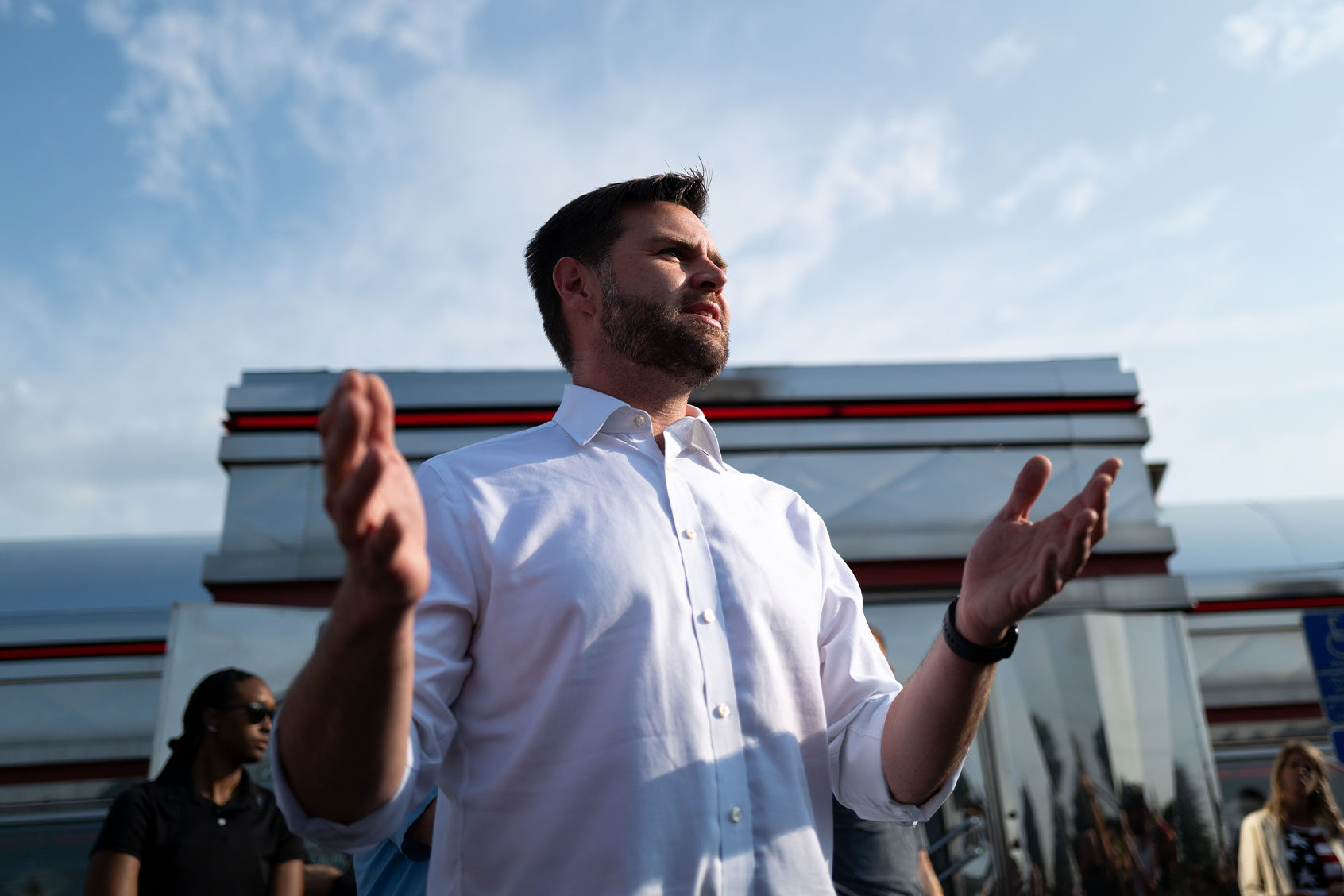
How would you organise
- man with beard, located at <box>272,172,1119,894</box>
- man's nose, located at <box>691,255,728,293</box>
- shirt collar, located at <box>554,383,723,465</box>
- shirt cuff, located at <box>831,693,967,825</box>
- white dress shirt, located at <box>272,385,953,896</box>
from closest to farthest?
man with beard, located at <box>272,172,1119,894</box>, white dress shirt, located at <box>272,385,953,896</box>, shirt cuff, located at <box>831,693,967,825</box>, shirt collar, located at <box>554,383,723,465</box>, man's nose, located at <box>691,255,728,293</box>

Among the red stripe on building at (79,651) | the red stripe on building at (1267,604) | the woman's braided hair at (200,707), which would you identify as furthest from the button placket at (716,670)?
the red stripe on building at (1267,604)

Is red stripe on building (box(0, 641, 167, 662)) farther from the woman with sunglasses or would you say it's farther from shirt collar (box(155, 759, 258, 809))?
shirt collar (box(155, 759, 258, 809))

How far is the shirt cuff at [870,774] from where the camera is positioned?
1440 millimetres

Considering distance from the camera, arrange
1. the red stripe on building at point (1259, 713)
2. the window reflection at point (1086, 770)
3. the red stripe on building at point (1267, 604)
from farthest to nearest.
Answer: the red stripe on building at point (1267, 604) < the red stripe on building at point (1259, 713) < the window reflection at point (1086, 770)

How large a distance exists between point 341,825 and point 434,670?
0.75ft

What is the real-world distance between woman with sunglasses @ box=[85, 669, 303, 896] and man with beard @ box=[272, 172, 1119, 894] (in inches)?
75.8

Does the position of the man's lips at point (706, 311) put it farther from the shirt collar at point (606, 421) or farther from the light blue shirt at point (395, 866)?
the light blue shirt at point (395, 866)

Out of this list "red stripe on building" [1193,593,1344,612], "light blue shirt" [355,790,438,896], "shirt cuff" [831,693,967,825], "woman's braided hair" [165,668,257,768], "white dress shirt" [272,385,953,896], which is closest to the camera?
"white dress shirt" [272,385,953,896]

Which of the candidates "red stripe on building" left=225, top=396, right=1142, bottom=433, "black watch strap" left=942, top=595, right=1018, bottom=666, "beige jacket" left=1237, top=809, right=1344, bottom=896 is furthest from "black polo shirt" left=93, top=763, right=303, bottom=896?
"beige jacket" left=1237, top=809, right=1344, bottom=896

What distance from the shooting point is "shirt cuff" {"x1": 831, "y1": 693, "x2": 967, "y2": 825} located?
1.44 m

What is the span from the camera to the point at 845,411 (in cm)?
693

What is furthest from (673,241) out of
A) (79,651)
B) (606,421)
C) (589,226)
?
(79,651)

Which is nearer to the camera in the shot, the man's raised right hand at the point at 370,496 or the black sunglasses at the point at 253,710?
the man's raised right hand at the point at 370,496

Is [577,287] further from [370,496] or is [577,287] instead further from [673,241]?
[370,496]
